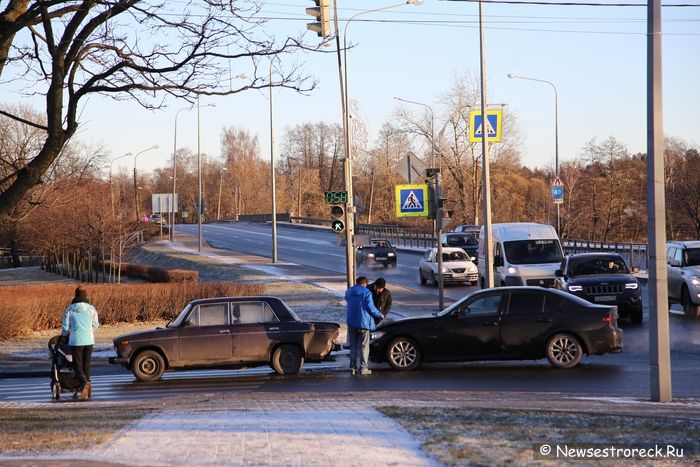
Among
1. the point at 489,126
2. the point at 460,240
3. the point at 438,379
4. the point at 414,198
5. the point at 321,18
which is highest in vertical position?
the point at 321,18

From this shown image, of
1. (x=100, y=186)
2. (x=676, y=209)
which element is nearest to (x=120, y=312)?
(x=100, y=186)

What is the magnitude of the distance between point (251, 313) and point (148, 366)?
208 centimetres

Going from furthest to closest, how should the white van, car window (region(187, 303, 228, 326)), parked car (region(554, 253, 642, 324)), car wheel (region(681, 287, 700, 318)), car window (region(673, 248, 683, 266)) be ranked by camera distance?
the white van < car window (region(673, 248, 683, 266)) < car wheel (region(681, 287, 700, 318)) < parked car (region(554, 253, 642, 324)) < car window (region(187, 303, 228, 326))

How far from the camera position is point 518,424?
8836mm

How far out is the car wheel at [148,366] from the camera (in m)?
16.5

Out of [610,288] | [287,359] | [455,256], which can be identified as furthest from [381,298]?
[455,256]

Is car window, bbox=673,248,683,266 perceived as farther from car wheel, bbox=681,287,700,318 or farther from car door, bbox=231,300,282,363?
car door, bbox=231,300,282,363

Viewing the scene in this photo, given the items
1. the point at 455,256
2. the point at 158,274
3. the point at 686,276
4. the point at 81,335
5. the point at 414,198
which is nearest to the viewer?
the point at 81,335

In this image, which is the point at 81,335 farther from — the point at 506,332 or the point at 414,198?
the point at 414,198

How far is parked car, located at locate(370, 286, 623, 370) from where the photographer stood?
15820mm

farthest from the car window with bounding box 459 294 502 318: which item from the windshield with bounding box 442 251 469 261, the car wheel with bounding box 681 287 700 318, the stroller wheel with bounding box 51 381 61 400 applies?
the windshield with bounding box 442 251 469 261

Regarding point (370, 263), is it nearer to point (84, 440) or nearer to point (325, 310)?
point (325, 310)

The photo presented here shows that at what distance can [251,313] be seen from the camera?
16.9m

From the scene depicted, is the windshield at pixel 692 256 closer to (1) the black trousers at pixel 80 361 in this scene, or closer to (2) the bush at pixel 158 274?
(1) the black trousers at pixel 80 361
